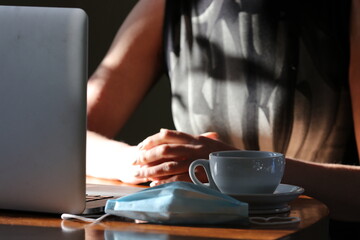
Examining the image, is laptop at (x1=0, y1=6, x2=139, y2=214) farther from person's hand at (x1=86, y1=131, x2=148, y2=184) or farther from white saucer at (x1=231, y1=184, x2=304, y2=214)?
person's hand at (x1=86, y1=131, x2=148, y2=184)

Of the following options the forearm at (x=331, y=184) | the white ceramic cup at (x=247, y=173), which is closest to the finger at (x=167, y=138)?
the forearm at (x=331, y=184)

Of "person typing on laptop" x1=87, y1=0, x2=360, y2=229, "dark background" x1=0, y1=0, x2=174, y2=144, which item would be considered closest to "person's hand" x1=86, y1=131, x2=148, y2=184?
"person typing on laptop" x1=87, y1=0, x2=360, y2=229

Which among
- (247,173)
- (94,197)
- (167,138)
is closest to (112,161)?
(167,138)

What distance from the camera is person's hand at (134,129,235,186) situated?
1.14 metres

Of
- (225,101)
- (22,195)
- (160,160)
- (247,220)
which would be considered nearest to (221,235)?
(247,220)

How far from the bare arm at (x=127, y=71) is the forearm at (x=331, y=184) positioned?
773mm

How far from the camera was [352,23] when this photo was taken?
1741 millimetres

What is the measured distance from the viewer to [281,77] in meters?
1.77

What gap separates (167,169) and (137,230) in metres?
0.38

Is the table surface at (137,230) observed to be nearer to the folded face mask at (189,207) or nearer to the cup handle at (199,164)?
the folded face mask at (189,207)

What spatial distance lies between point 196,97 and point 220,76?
91 mm

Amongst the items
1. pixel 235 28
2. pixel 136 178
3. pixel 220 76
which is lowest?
pixel 136 178

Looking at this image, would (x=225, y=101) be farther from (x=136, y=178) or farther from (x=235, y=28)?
(x=136, y=178)

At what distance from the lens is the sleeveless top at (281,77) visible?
5.76 feet
